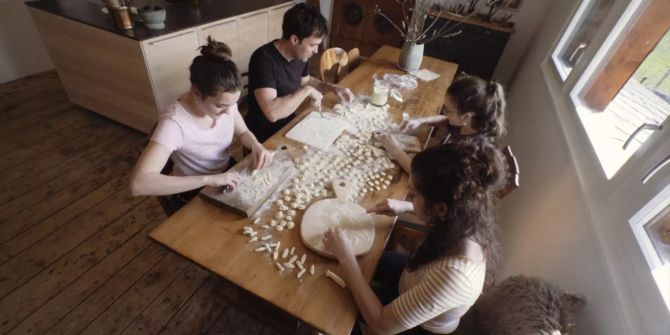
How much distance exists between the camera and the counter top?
2.05 m

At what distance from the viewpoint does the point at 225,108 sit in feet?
3.68

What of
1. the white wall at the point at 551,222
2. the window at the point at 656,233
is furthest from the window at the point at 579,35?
the window at the point at 656,233

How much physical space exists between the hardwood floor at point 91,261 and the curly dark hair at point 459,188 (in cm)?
85

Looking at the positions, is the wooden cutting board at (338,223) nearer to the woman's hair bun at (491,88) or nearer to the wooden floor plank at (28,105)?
the woman's hair bun at (491,88)

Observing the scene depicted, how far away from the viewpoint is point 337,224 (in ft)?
3.19

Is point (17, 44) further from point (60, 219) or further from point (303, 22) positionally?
point (303, 22)

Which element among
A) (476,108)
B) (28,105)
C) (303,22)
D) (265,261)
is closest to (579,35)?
(476,108)

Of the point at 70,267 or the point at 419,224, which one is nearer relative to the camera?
the point at 419,224

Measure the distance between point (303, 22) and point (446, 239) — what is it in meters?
1.18

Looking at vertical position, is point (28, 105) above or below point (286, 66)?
below

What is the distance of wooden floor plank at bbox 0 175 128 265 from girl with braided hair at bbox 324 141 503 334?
1874mm

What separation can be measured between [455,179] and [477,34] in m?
3.09

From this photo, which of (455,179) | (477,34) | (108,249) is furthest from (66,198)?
(477,34)

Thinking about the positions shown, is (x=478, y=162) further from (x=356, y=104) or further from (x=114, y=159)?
(x=114, y=159)
